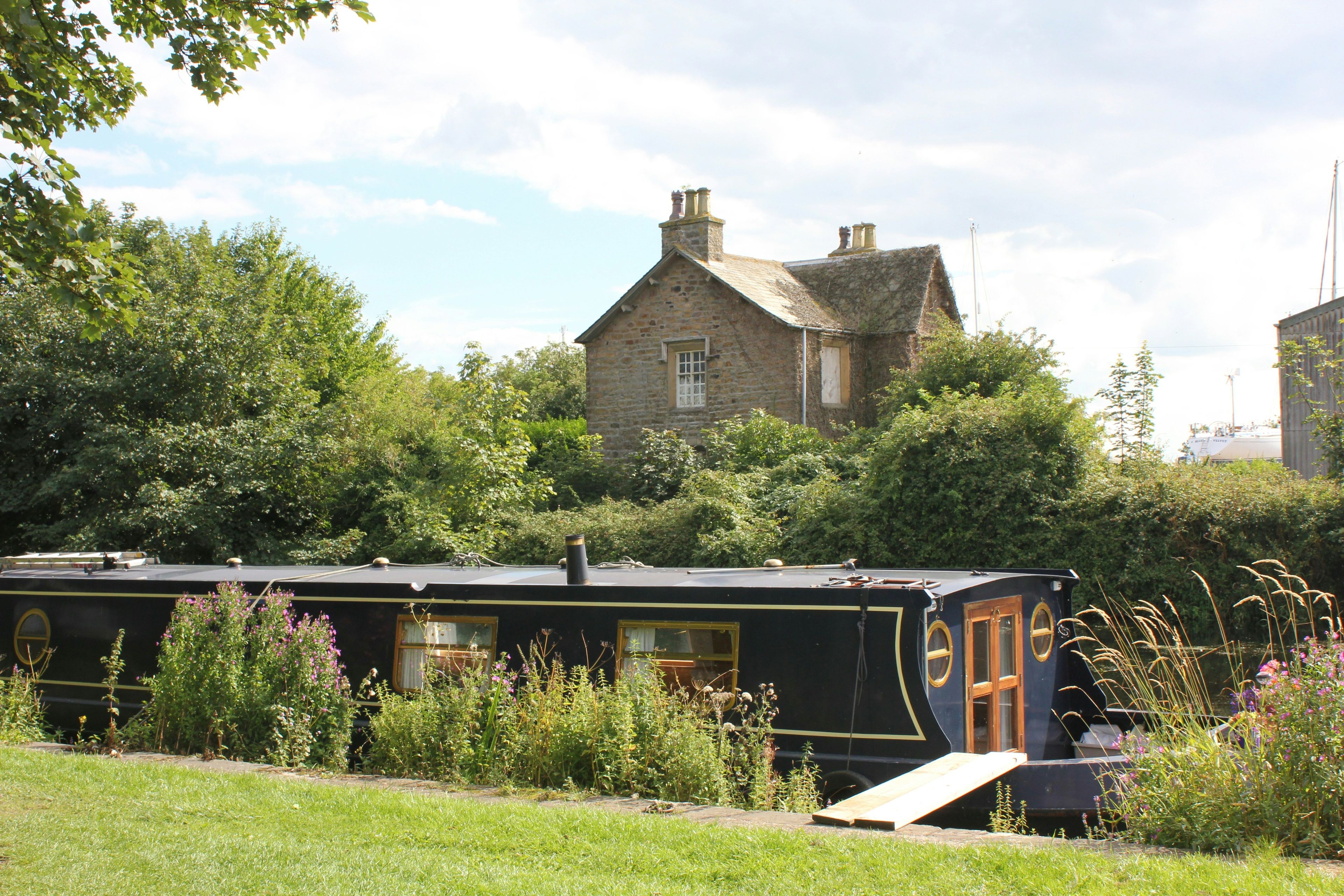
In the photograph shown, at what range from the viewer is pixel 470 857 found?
17.0ft

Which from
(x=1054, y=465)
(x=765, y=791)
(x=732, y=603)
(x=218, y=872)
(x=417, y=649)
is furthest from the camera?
(x=1054, y=465)

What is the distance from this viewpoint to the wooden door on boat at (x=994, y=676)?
25.8 ft

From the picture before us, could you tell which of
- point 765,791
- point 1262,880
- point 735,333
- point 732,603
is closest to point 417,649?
point 732,603

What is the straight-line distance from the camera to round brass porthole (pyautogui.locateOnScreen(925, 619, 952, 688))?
7391 mm

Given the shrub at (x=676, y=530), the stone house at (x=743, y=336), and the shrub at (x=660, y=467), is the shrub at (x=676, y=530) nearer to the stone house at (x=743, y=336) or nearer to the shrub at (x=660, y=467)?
the shrub at (x=660, y=467)

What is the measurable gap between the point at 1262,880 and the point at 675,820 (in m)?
2.73

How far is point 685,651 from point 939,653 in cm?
190

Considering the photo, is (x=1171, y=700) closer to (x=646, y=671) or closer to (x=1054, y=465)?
Result: (x=646, y=671)

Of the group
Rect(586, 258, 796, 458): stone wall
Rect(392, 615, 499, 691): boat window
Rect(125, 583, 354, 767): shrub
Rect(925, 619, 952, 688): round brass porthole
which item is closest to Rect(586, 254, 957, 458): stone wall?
Rect(586, 258, 796, 458): stone wall

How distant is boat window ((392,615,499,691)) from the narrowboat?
0.02 metres

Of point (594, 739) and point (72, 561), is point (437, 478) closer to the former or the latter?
point (72, 561)

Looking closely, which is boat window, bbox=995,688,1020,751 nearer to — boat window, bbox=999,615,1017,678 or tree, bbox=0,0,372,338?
boat window, bbox=999,615,1017,678

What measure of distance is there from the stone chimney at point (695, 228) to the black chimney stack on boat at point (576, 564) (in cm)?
1467

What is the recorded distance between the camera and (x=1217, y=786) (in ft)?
16.6
